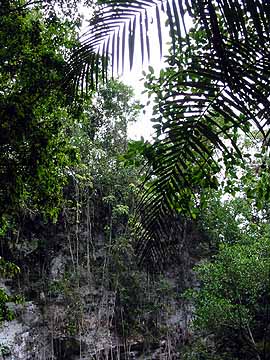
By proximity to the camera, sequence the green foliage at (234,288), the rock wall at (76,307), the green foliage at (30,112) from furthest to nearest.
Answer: the rock wall at (76,307) < the green foliage at (234,288) < the green foliage at (30,112)

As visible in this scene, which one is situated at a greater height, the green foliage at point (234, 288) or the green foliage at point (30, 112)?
the green foliage at point (30, 112)

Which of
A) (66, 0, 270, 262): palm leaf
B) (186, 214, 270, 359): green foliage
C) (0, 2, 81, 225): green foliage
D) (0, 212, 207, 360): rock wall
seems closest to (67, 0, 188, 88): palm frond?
(66, 0, 270, 262): palm leaf

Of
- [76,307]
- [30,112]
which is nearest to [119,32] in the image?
[30,112]

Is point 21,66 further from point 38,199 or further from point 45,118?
point 38,199

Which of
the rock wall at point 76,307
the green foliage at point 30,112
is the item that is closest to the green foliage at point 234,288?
the rock wall at point 76,307

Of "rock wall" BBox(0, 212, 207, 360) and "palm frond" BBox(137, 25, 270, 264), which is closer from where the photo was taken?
"palm frond" BBox(137, 25, 270, 264)

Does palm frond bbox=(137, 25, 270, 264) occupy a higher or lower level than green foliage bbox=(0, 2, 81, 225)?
lower

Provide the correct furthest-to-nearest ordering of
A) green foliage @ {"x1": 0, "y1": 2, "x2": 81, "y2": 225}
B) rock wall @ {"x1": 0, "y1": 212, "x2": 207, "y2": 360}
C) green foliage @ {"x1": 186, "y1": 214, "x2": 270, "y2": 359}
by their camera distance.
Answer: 1. rock wall @ {"x1": 0, "y1": 212, "x2": 207, "y2": 360}
2. green foliage @ {"x1": 186, "y1": 214, "x2": 270, "y2": 359}
3. green foliage @ {"x1": 0, "y1": 2, "x2": 81, "y2": 225}

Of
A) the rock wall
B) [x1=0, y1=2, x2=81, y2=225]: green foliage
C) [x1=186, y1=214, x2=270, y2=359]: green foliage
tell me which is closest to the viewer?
[x1=0, y1=2, x2=81, y2=225]: green foliage

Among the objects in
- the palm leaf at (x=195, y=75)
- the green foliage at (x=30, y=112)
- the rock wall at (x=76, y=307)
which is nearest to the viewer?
the palm leaf at (x=195, y=75)

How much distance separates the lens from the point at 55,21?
354 cm

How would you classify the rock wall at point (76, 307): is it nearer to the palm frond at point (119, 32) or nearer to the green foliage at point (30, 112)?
the green foliage at point (30, 112)

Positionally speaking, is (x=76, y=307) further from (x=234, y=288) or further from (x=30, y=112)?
(x=30, y=112)

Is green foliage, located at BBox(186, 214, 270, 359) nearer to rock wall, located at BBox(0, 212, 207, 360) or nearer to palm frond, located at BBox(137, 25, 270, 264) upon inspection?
rock wall, located at BBox(0, 212, 207, 360)
